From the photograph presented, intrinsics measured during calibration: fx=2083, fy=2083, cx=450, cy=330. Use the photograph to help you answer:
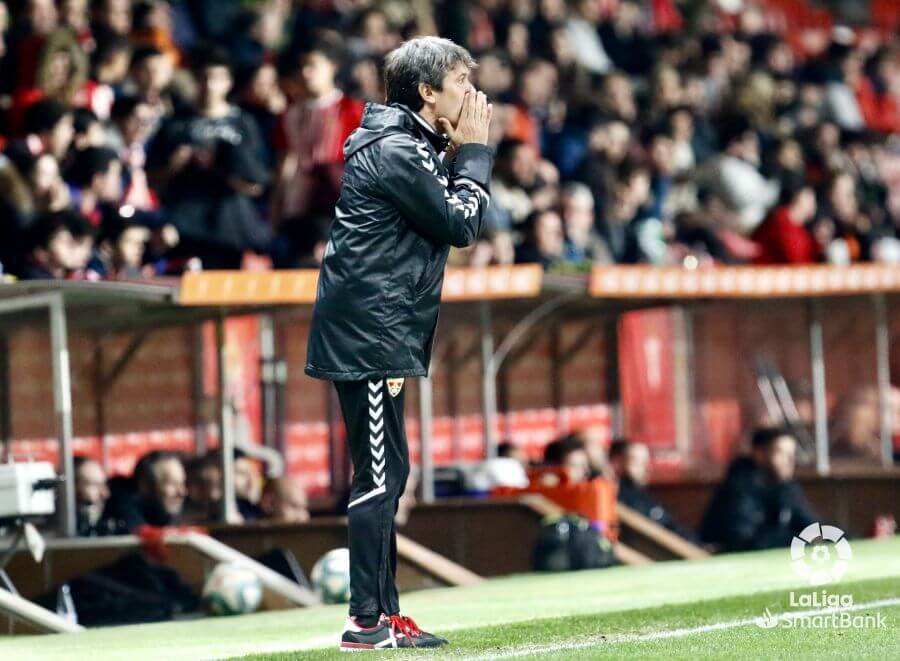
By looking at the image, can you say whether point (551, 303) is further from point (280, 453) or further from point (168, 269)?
point (168, 269)

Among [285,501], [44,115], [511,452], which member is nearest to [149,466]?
[285,501]

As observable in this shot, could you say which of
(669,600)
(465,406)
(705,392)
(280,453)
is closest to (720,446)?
(705,392)

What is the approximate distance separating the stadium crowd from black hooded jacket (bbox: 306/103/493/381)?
179 inches

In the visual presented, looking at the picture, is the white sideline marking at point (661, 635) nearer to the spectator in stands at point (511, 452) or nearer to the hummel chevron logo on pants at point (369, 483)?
the hummel chevron logo on pants at point (369, 483)

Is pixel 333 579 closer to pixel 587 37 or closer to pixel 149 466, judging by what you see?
pixel 149 466

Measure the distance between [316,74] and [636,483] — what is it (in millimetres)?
3409

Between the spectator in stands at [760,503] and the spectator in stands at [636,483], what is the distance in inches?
10.2

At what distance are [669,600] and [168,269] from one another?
438 centimetres

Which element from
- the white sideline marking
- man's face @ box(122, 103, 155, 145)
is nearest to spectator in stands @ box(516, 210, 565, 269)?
man's face @ box(122, 103, 155, 145)

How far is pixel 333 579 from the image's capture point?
10.3 m

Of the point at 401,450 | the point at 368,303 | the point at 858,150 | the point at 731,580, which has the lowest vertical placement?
the point at 731,580

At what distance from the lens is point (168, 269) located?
12031mm

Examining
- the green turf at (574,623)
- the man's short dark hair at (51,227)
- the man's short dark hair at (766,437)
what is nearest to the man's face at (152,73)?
the man's short dark hair at (51,227)

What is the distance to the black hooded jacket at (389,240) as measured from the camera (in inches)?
264
